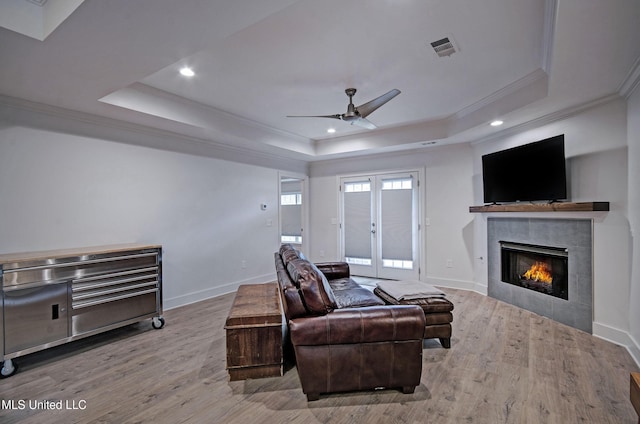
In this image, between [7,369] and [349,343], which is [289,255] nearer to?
[349,343]

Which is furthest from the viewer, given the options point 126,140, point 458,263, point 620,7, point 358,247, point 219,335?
point 358,247

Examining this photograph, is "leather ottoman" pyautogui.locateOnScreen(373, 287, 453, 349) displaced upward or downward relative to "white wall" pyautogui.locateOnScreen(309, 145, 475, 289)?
downward

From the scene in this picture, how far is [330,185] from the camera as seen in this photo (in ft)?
22.2

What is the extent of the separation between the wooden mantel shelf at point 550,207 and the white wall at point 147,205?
12.7 feet

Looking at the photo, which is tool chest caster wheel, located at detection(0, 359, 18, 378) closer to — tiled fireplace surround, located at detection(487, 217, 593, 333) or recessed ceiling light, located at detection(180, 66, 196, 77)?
recessed ceiling light, located at detection(180, 66, 196, 77)

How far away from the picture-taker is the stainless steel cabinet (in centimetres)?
261

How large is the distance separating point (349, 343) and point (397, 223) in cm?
404

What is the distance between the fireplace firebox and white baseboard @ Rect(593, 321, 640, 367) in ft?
1.43

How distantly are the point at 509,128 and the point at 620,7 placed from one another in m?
2.78

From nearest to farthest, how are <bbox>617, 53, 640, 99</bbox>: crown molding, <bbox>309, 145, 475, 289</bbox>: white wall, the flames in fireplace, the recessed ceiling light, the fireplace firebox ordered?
1. <bbox>617, 53, 640, 99</bbox>: crown molding
2. the recessed ceiling light
3. the fireplace firebox
4. the flames in fireplace
5. <bbox>309, 145, 475, 289</bbox>: white wall

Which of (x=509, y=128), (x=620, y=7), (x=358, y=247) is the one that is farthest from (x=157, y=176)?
(x=509, y=128)

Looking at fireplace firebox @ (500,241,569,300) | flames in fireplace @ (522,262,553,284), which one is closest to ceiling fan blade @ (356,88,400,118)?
fireplace firebox @ (500,241,569,300)

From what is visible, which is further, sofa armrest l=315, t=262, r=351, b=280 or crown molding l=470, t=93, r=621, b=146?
sofa armrest l=315, t=262, r=351, b=280

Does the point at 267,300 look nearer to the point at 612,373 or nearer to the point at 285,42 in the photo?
the point at 285,42
